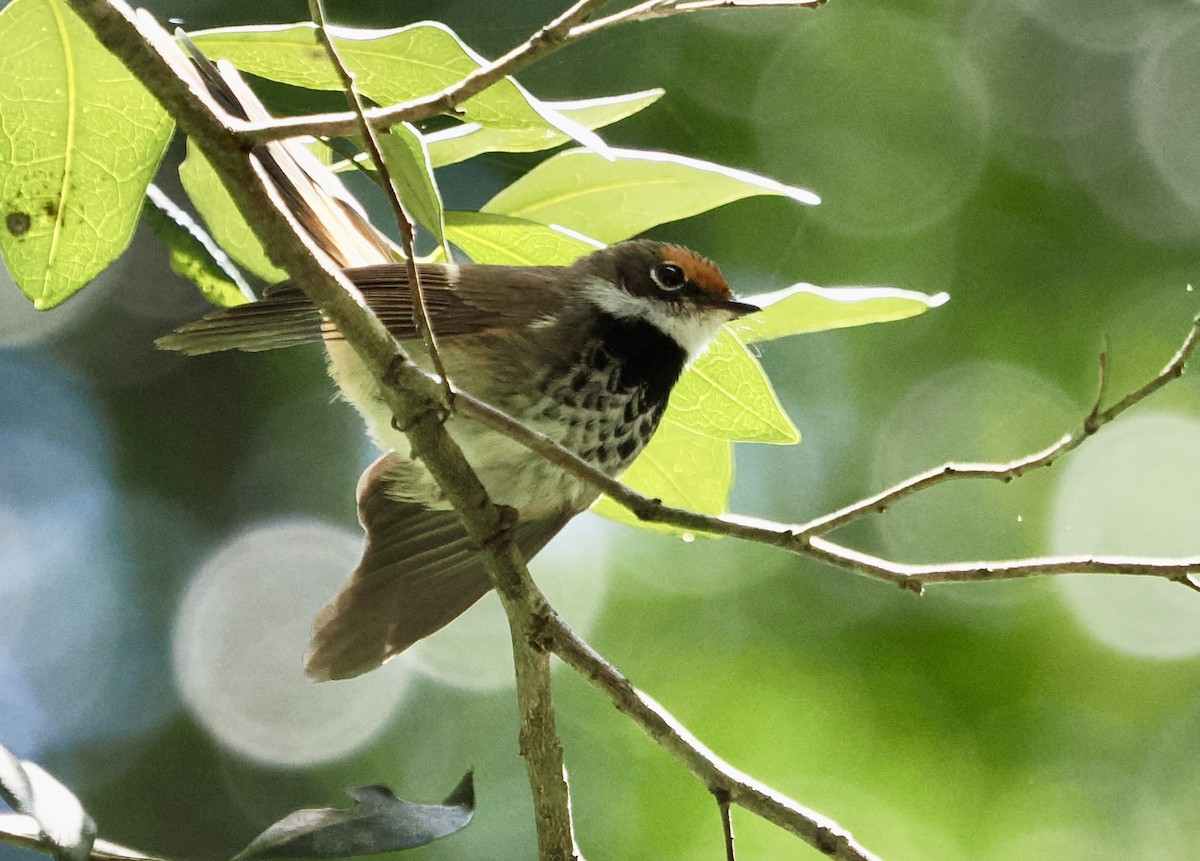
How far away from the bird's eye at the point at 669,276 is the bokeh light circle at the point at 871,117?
5.52 feet

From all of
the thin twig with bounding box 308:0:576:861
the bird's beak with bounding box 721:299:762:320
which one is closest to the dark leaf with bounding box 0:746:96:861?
the thin twig with bounding box 308:0:576:861

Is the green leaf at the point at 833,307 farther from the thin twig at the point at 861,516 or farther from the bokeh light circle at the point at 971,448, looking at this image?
the bokeh light circle at the point at 971,448

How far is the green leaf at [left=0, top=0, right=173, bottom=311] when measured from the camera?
2.03m

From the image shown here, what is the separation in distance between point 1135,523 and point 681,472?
295 centimetres

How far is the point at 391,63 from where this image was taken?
79.0 inches

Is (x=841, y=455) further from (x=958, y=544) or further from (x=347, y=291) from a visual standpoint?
(x=347, y=291)

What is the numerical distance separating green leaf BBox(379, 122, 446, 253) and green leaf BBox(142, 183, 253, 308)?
713 mm

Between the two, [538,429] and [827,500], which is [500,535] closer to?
[538,429]

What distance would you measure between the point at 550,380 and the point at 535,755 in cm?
94

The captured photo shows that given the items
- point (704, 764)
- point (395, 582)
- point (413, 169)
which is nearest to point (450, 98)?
point (413, 169)

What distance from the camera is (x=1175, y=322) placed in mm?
4402

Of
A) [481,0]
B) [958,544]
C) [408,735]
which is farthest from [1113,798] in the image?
[481,0]

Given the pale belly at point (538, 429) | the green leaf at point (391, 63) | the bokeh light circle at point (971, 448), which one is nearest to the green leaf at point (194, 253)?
the pale belly at point (538, 429)

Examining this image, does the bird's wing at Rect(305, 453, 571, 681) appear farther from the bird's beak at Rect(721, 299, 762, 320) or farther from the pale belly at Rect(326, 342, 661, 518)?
the bird's beak at Rect(721, 299, 762, 320)
